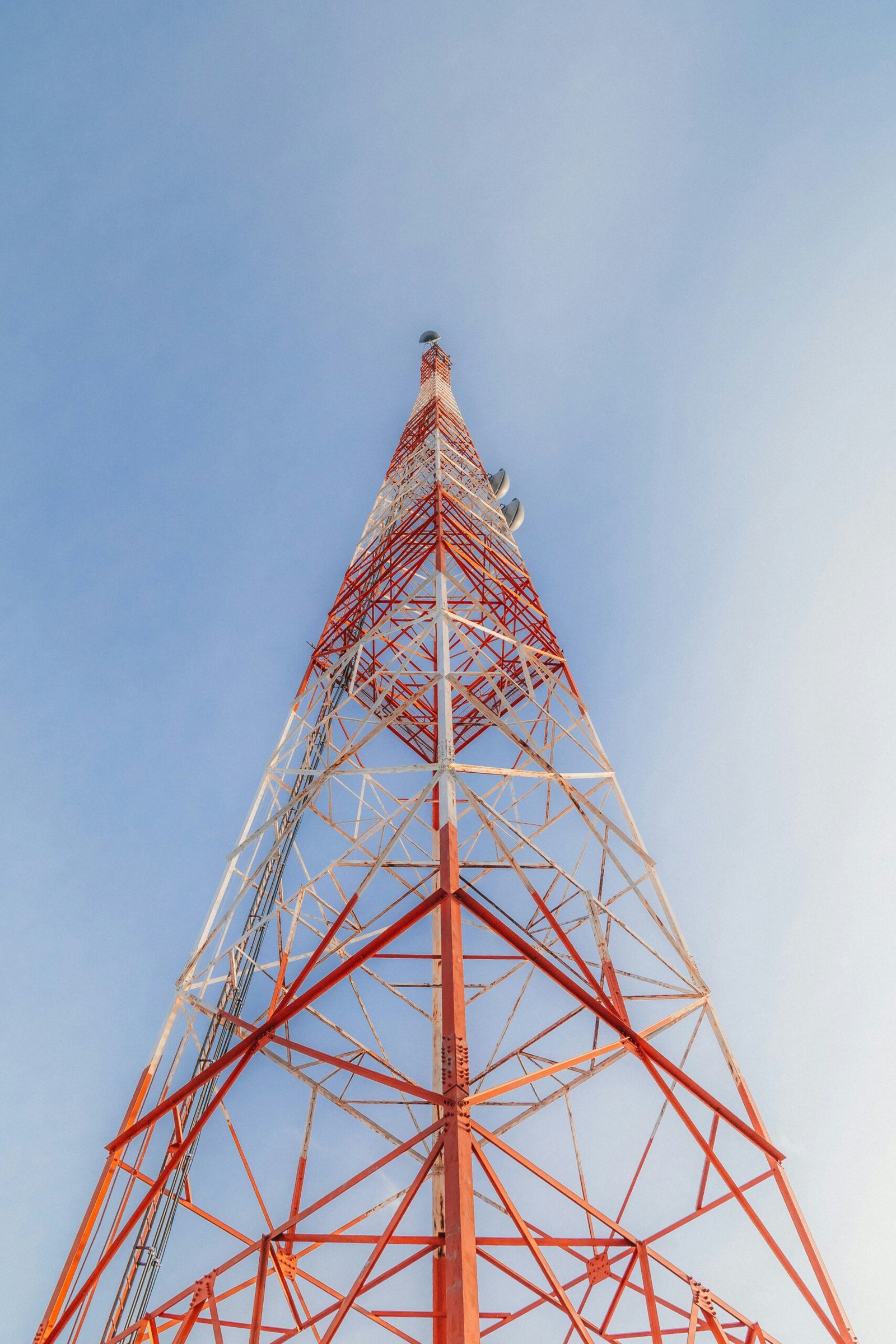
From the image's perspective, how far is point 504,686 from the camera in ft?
36.7

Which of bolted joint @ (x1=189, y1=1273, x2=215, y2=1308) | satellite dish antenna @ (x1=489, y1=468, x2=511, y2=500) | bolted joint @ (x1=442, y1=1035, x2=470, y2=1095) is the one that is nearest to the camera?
bolted joint @ (x1=442, y1=1035, x2=470, y2=1095)

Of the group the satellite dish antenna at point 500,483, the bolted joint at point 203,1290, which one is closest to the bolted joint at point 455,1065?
the bolted joint at point 203,1290

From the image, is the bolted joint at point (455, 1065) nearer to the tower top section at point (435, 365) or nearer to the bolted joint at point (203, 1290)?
the bolted joint at point (203, 1290)

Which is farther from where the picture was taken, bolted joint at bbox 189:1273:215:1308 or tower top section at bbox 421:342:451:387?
tower top section at bbox 421:342:451:387

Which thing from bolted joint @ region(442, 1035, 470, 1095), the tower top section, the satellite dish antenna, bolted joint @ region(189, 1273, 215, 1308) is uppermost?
the tower top section

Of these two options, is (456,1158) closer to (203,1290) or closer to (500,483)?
(203,1290)

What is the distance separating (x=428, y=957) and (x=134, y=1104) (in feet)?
10.5

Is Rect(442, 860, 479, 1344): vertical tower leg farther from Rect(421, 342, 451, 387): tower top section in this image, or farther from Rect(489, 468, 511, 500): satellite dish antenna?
Rect(421, 342, 451, 387): tower top section

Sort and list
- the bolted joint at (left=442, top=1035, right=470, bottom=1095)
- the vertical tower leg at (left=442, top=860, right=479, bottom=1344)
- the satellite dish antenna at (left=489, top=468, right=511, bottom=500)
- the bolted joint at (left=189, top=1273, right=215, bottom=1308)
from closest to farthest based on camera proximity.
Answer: the vertical tower leg at (left=442, top=860, right=479, bottom=1344), the bolted joint at (left=442, top=1035, right=470, bottom=1095), the bolted joint at (left=189, top=1273, right=215, bottom=1308), the satellite dish antenna at (left=489, top=468, right=511, bottom=500)

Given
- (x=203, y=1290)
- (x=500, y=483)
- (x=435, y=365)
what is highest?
(x=435, y=365)

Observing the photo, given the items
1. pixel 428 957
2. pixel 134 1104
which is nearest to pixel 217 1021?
pixel 134 1104

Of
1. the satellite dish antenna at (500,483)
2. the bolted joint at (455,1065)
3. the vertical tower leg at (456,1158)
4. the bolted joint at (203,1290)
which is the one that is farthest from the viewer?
the satellite dish antenna at (500,483)

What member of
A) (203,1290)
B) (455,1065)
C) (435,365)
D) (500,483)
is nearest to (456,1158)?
(455,1065)

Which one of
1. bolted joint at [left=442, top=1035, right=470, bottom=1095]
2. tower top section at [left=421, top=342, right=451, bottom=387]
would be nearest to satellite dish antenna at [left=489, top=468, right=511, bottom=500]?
tower top section at [left=421, top=342, right=451, bottom=387]
